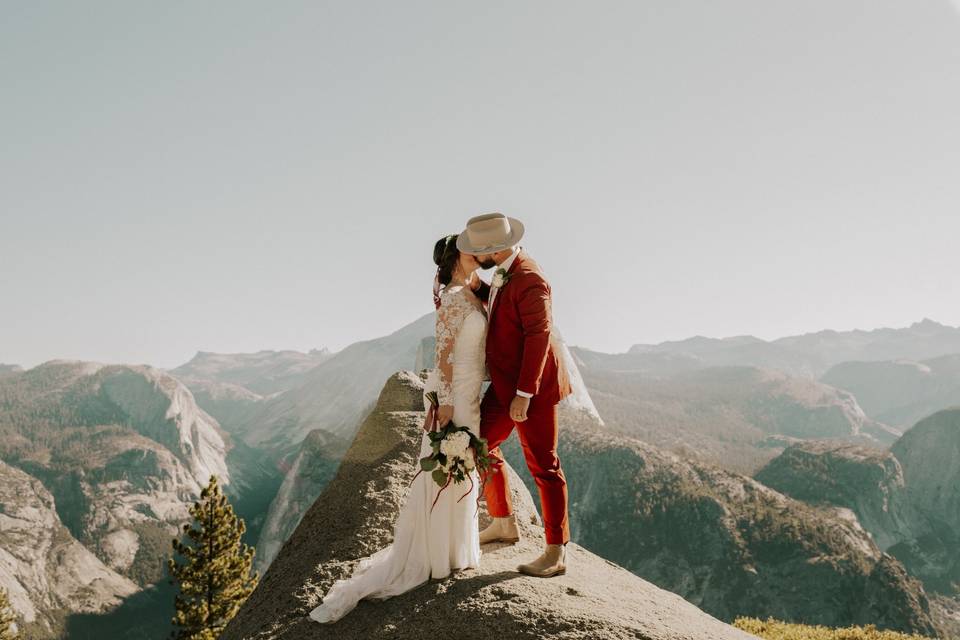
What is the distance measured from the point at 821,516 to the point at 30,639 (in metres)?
170

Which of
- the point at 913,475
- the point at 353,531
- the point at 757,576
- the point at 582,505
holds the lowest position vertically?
the point at 913,475

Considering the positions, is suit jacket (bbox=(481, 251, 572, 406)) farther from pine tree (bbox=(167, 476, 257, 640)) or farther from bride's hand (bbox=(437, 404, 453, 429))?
pine tree (bbox=(167, 476, 257, 640))

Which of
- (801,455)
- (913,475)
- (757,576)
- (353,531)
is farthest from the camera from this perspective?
(913,475)

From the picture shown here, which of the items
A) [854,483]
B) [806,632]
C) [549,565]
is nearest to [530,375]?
[549,565]

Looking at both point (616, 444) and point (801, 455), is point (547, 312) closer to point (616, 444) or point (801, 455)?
point (616, 444)

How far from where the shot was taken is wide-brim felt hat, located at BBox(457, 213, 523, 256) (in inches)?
221

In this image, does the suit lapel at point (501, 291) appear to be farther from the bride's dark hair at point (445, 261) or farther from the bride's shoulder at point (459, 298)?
the bride's dark hair at point (445, 261)

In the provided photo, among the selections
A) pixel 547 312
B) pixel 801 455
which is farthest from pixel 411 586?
pixel 801 455

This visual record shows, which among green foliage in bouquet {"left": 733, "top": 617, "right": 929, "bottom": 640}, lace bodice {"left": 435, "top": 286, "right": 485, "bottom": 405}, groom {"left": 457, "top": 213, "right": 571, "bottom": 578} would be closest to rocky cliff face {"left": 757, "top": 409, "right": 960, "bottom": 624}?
green foliage in bouquet {"left": 733, "top": 617, "right": 929, "bottom": 640}

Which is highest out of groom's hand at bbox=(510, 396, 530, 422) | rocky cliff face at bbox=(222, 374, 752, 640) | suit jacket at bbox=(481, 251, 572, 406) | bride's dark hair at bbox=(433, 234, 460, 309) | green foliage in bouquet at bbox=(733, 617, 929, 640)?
bride's dark hair at bbox=(433, 234, 460, 309)

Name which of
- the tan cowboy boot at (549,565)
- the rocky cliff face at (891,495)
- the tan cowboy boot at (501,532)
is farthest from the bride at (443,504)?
the rocky cliff face at (891,495)

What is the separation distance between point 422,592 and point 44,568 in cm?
20556

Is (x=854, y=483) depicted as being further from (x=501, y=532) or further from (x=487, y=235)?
(x=487, y=235)

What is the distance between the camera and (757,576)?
331ft
